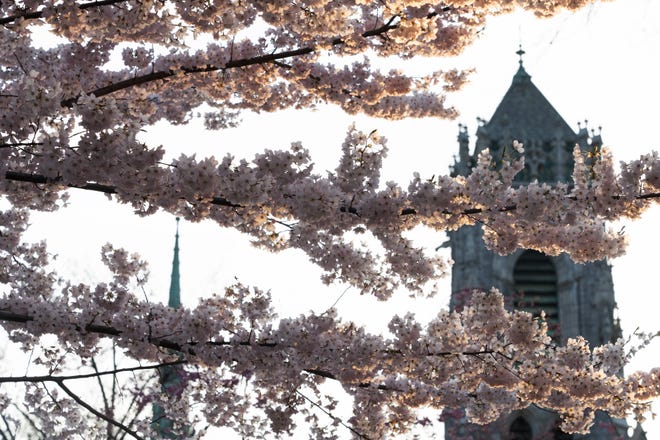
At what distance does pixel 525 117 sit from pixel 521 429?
660 inches

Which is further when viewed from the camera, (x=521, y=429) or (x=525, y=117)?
(x=525, y=117)

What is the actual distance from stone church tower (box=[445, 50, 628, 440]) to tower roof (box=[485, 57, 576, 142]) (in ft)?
0.23

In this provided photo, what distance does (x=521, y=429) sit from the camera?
4419cm

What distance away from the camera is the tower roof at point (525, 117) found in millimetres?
A: 50062

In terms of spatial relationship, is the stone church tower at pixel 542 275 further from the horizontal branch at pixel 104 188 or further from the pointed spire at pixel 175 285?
the horizontal branch at pixel 104 188

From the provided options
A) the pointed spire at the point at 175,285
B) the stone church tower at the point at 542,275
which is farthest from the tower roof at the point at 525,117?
the pointed spire at the point at 175,285

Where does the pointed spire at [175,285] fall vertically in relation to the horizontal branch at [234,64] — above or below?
above

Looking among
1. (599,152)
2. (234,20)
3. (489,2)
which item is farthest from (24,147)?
(599,152)

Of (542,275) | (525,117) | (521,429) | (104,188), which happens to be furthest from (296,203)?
(525,117)

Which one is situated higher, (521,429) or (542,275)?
(542,275)

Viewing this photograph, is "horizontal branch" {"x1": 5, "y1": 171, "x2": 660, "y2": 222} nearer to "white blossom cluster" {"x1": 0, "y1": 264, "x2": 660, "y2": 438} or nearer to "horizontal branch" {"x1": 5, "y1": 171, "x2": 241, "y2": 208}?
"horizontal branch" {"x1": 5, "y1": 171, "x2": 241, "y2": 208}

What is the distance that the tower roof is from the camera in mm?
50062

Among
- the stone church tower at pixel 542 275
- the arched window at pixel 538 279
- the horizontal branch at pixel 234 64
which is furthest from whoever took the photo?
the arched window at pixel 538 279

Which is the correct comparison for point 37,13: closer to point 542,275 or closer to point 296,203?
point 296,203
